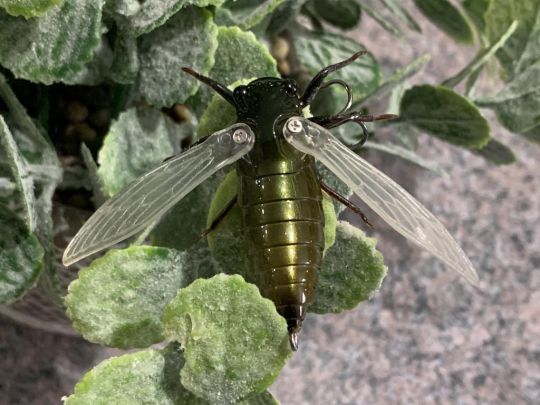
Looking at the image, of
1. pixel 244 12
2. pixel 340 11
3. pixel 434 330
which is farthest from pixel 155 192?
pixel 434 330

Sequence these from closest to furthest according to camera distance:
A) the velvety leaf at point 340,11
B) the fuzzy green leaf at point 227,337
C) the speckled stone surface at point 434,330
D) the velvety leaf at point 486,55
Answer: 1. the fuzzy green leaf at point 227,337
2. the velvety leaf at point 486,55
3. the velvety leaf at point 340,11
4. the speckled stone surface at point 434,330

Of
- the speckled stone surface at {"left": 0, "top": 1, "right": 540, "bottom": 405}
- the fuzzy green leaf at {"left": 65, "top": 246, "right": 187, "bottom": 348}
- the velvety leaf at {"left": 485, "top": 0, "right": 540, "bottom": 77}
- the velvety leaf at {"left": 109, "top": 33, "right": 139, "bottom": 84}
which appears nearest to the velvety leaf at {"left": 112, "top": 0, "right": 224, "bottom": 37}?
the velvety leaf at {"left": 109, "top": 33, "right": 139, "bottom": 84}

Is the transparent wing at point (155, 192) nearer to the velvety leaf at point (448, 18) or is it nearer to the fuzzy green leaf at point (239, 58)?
the fuzzy green leaf at point (239, 58)

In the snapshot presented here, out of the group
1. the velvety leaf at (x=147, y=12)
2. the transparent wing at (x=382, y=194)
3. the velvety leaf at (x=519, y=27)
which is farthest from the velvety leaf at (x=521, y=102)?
the velvety leaf at (x=147, y=12)

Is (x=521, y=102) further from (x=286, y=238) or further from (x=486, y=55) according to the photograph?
(x=286, y=238)

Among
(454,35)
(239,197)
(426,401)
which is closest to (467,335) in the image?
(426,401)

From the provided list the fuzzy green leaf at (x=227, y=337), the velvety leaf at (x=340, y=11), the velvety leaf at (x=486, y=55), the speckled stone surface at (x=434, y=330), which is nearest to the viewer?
the fuzzy green leaf at (x=227, y=337)
